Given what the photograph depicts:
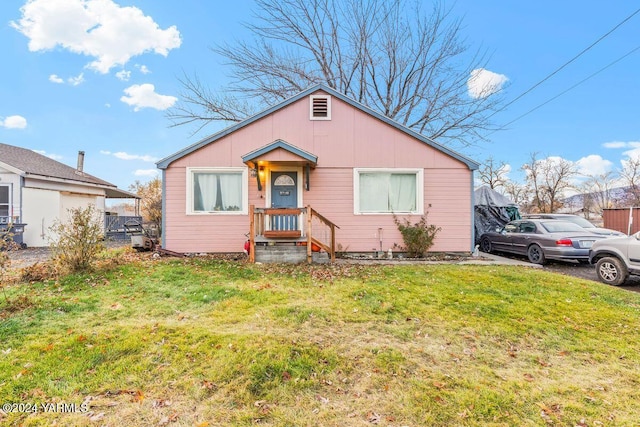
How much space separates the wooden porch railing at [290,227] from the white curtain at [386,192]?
1621 mm

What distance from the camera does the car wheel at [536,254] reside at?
962cm

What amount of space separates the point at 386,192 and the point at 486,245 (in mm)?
5914

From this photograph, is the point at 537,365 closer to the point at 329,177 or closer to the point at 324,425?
the point at 324,425

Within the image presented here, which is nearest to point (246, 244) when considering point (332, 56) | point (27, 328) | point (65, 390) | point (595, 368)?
point (27, 328)

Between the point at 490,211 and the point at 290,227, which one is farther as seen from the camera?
the point at 490,211

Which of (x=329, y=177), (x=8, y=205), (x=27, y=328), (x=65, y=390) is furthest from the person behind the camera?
(x=8, y=205)

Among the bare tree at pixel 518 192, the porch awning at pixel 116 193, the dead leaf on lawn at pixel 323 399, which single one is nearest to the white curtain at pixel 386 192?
the dead leaf on lawn at pixel 323 399

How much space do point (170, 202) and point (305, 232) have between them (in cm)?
430

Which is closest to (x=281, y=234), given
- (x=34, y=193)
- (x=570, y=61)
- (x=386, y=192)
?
(x=386, y=192)

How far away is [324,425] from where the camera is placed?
2266mm

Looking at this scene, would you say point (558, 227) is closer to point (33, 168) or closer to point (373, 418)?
point (373, 418)

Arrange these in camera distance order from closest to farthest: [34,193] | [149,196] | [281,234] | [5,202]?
[281,234] < [5,202] < [34,193] < [149,196]

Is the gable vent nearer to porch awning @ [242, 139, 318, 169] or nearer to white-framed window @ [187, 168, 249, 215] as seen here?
porch awning @ [242, 139, 318, 169]

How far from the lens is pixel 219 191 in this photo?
927 centimetres
